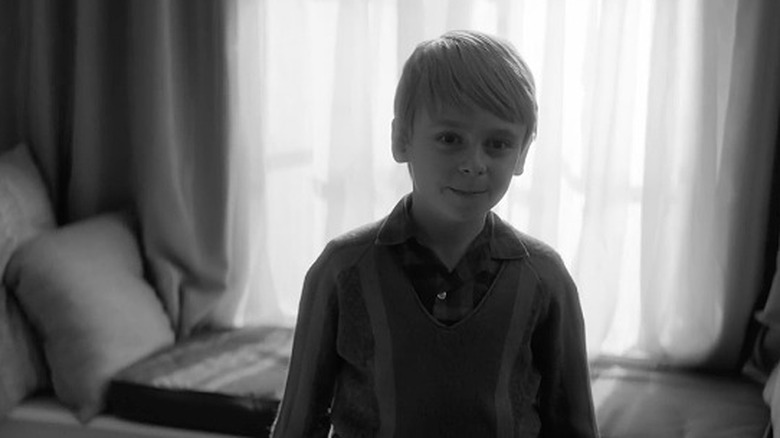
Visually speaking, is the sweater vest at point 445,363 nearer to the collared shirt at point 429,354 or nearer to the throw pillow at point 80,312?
the collared shirt at point 429,354

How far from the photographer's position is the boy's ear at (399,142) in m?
1.18

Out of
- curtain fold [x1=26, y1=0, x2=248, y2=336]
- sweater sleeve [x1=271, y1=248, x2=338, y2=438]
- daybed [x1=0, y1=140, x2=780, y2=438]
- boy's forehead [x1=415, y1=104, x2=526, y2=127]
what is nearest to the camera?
boy's forehead [x1=415, y1=104, x2=526, y2=127]

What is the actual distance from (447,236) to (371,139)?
1.05 m

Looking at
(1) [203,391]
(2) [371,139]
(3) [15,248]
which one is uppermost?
(2) [371,139]

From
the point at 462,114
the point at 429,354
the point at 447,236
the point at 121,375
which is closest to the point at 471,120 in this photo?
the point at 462,114

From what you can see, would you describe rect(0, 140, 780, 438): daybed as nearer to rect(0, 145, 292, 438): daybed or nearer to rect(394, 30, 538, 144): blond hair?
rect(0, 145, 292, 438): daybed

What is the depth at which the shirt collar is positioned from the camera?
1.20 meters

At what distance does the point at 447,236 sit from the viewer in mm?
A: 1210

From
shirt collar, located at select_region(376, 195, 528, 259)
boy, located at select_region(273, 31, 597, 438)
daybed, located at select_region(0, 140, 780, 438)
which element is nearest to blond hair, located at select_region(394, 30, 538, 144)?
boy, located at select_region(273, 31, 597, 438)

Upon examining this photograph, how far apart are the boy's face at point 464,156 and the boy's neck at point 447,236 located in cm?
4

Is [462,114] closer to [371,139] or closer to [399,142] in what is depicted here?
[399,142]

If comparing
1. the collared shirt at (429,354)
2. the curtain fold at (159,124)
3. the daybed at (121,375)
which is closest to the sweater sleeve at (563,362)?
→ the collared shirt at (429,354)

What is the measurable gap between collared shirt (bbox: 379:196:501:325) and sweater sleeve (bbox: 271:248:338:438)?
0.28 feet

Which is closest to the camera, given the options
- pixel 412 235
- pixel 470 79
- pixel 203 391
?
pixel 470 79
